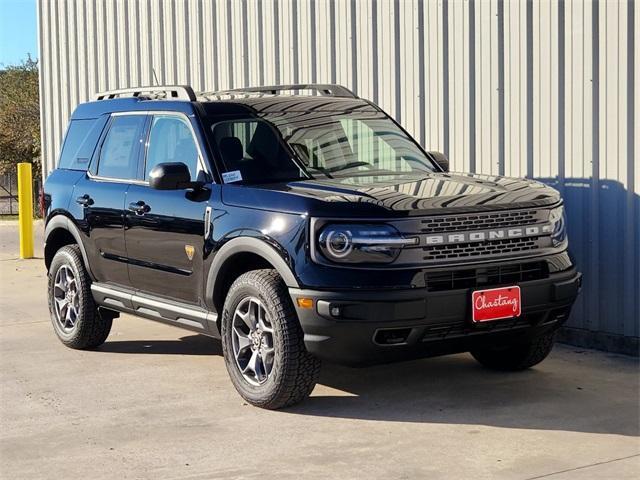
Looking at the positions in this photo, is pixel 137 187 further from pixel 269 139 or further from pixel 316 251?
pixel 316 251

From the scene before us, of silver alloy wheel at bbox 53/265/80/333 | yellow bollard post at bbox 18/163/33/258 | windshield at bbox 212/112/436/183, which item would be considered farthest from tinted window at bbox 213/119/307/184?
yellow bollard post at bbox 18/163/33/258

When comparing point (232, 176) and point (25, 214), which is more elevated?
point (232, 176)

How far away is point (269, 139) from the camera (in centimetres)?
728

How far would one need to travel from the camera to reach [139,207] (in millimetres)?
7539

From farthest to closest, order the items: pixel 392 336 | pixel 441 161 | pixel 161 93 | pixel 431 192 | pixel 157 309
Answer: pixel 161 93, pixel 441 161, pixel 157 309, pixel 431 192, pixel 392 336

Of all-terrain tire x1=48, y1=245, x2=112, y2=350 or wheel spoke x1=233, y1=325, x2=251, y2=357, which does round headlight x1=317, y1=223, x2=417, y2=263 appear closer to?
wheel spoke x1=233, y1=325, x2=251, y2=357

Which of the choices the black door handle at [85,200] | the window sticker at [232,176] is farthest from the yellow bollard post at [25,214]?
the window sticker at [232,176]

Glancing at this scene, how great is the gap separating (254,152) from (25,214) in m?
8.85

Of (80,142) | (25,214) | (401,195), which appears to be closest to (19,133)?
(25,214)

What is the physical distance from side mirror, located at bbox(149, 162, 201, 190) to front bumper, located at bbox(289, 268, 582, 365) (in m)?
1.21

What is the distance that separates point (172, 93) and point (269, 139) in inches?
39.9

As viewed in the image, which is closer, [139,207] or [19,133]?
[139,207]

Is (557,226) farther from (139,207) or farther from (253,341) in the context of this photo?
(139,207)

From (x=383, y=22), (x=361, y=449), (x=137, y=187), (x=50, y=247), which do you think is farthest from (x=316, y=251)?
(x=383, y=22)
